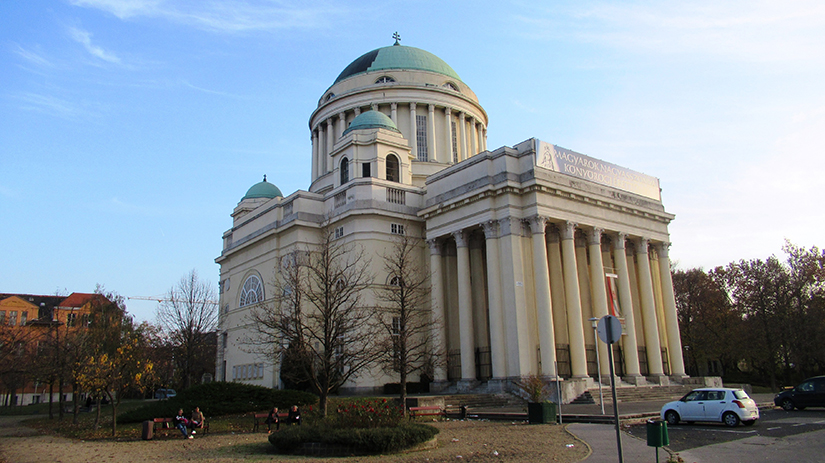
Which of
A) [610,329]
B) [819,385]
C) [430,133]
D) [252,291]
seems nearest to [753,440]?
[610,329]

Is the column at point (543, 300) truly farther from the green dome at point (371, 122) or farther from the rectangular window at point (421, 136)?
the rectangular window at point (421, 136)

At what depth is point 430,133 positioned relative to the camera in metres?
49.1

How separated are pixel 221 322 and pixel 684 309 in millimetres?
43036

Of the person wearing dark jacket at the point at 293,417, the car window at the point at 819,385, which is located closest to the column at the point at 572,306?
the car window at the point at 819,385

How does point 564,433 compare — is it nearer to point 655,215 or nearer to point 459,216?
point 459,216

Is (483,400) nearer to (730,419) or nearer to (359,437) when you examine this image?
(730,419)

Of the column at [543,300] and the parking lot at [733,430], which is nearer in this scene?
the parking lot at [733,430]

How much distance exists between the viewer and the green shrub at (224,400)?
2445 cm

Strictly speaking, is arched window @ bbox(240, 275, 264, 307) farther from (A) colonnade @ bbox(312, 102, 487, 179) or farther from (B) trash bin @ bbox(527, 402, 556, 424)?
(B) trash bin @ bbox(527, 402, 556, 424)

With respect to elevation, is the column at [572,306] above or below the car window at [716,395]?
above

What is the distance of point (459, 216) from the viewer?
1355 inches

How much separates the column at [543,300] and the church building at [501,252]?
0.21 ft

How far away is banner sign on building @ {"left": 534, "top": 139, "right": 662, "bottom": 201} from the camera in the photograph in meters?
33.1

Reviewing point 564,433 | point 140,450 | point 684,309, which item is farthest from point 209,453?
point 684,309
